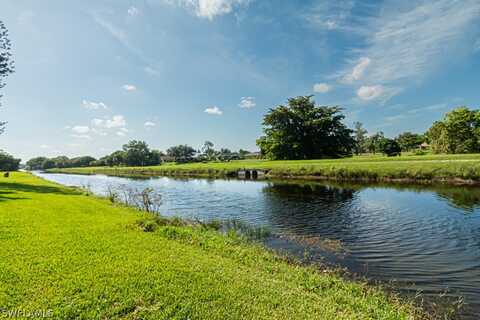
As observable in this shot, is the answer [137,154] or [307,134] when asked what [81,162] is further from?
[307,134]

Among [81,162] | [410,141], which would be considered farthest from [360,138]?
[81,162]

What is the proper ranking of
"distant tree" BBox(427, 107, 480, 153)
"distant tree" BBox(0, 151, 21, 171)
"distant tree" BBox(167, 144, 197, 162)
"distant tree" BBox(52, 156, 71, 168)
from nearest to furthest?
"distant tree" BBox(427, 107, 480, 153) → "distant tree" BBox(0, 151, 21, 171) → "distant tree" BBox(167, 144, 197, 162) → "distant tree" BBox(52, 156, 71, 168)

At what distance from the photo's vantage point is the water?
7.45 meters

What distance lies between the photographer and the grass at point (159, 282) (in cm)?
430

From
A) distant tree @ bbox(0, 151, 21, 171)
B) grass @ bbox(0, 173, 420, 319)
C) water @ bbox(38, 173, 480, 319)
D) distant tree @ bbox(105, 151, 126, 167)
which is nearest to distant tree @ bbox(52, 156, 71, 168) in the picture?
distant tree @ bbox(105, 151, 126, 167)

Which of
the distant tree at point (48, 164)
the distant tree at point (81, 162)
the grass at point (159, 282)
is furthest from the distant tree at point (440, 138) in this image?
the distant tree at point (48, 164)

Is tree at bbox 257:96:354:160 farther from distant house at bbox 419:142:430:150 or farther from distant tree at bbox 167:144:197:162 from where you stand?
distant tree at bbox 167:144:197:162

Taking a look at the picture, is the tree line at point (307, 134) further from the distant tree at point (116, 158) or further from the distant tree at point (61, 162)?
the distant tree at point (61, 162)

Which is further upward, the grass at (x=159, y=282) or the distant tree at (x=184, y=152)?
the distant tree at (x=184, y=152)

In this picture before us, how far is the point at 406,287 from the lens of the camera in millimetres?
6703

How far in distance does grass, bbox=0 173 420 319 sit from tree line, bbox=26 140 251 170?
120 m

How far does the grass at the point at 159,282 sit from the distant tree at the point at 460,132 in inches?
2514

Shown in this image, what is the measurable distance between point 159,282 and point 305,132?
227 ft

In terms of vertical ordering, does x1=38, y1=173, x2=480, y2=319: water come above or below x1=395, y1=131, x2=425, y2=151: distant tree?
below
